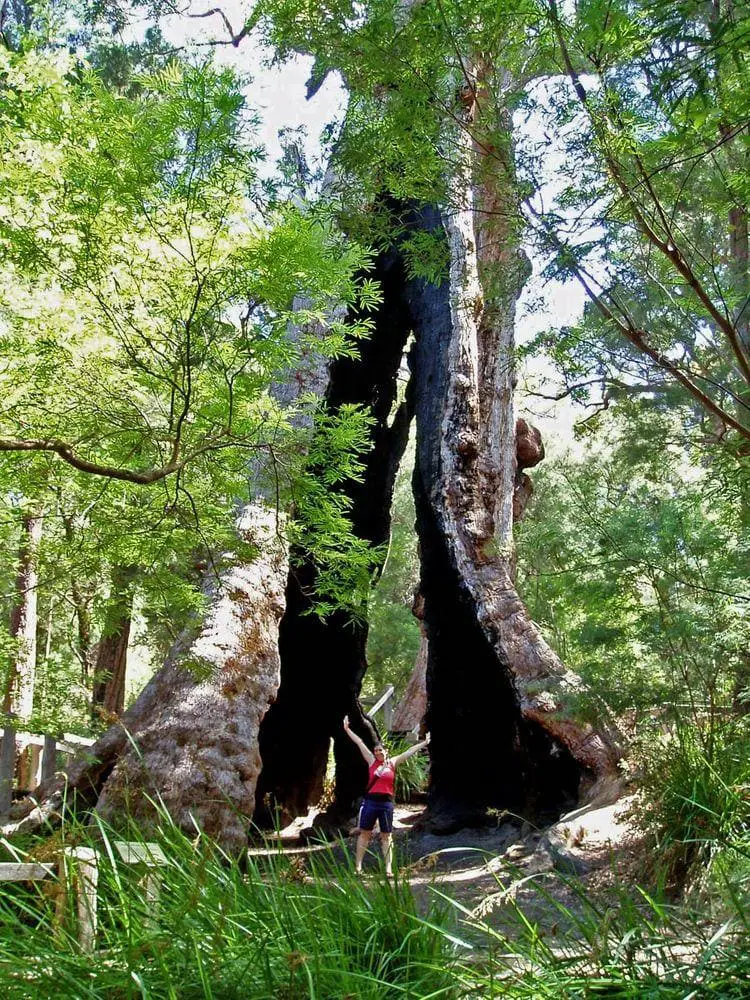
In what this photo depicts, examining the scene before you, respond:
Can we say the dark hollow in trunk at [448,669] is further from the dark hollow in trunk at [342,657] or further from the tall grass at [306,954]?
the tall grass at [306,954]

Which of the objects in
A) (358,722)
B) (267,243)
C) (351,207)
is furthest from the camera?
(358,722)

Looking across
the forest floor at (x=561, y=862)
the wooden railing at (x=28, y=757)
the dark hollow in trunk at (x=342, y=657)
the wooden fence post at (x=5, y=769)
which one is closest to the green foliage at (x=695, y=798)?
the forest floor at (x=561, y=862)

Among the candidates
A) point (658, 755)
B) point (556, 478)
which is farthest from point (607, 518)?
point (556, 478)

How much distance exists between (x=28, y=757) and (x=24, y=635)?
275 cm

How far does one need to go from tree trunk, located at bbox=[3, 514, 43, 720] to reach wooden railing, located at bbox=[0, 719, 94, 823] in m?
0.28

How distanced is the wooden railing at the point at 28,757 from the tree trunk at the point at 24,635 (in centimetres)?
28

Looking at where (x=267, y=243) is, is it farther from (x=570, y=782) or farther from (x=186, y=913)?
(x=570, y=782)

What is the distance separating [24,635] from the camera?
9.12 m

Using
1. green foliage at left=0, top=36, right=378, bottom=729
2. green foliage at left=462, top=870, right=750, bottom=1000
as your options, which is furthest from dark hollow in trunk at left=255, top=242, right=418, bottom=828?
green foliage at left=462, top=870, right=750, bottom=1000

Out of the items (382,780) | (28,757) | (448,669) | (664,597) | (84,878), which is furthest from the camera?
(28,757)

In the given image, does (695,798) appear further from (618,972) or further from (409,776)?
(409,776)

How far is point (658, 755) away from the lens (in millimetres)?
5348

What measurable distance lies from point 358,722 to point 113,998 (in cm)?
878

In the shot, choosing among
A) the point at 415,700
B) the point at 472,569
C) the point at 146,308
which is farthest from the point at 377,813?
the point at 415,700
